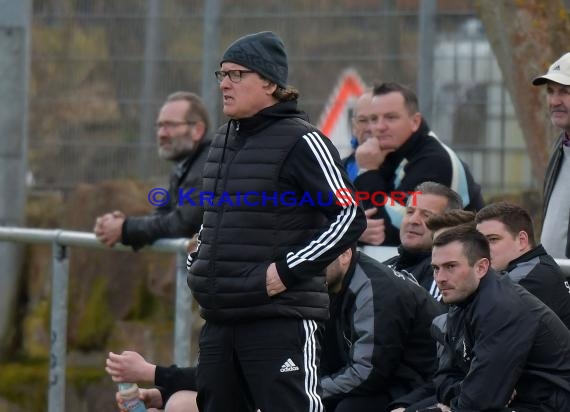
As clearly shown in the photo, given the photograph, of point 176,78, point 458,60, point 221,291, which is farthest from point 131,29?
point 221,291

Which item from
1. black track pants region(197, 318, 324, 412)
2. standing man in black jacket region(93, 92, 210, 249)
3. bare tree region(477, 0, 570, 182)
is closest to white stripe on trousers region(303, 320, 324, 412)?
black track pants region(197, 318, 324, 412)

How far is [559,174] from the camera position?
7.52 m

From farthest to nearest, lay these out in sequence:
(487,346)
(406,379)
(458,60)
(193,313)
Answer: (458,60)
(193,313)
(406,379)
(487,346)

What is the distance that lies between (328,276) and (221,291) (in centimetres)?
86

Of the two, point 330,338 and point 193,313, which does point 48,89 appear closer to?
point 193,313

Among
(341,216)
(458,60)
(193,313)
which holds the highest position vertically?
(458,60)

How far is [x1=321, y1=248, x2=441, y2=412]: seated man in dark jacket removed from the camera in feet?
23.2

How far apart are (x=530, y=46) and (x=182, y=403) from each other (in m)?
3.12

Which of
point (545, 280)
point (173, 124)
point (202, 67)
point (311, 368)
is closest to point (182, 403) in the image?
point (311, 368)

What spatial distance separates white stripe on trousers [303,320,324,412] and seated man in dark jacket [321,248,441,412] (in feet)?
2.10

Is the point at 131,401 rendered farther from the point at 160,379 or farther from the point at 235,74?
the point at 235,74

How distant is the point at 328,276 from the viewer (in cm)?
717

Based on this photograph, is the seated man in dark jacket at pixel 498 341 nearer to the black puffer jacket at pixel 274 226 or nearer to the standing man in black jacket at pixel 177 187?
the black puffer jacket at pixel 274 226

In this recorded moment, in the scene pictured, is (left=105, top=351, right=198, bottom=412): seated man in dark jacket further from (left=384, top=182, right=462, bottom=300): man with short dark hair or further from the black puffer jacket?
(left=384, top=182, right=462, bottom=300): man with short dark hair
